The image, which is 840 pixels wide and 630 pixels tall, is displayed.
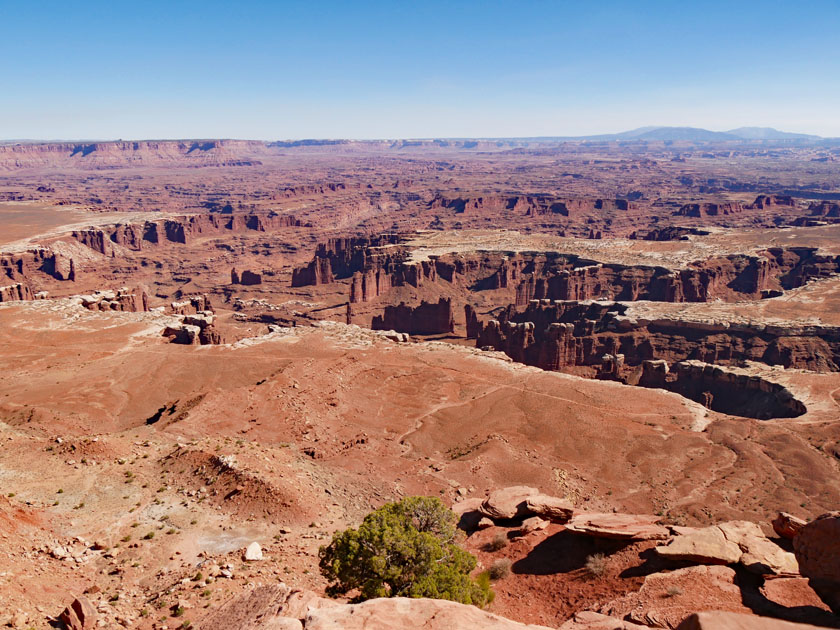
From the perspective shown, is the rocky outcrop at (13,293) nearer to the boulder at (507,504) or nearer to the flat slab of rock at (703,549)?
the boulder at (507,504)

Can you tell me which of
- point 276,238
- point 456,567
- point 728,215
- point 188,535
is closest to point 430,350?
point 188,535

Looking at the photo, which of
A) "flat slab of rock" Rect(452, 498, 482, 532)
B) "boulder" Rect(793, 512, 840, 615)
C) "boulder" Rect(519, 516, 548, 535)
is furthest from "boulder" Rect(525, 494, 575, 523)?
"boulder" Rect(793, 512, 840, 615)

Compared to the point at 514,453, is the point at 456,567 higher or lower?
higher

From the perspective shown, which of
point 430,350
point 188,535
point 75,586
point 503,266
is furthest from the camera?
point 503,266

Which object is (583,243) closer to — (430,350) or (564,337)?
(564,337)

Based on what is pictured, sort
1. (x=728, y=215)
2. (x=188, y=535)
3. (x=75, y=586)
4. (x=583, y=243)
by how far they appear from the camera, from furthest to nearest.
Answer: (x=728, y=215) → (x=583, y=243) → (x=188, y=535) → (x=75, y=586)

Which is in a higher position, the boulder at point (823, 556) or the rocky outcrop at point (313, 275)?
the boulder at point (823, 556)

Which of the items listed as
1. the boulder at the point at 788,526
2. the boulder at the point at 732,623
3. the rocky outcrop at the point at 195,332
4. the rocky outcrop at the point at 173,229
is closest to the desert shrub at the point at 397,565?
the boulder at the point at 732,623
